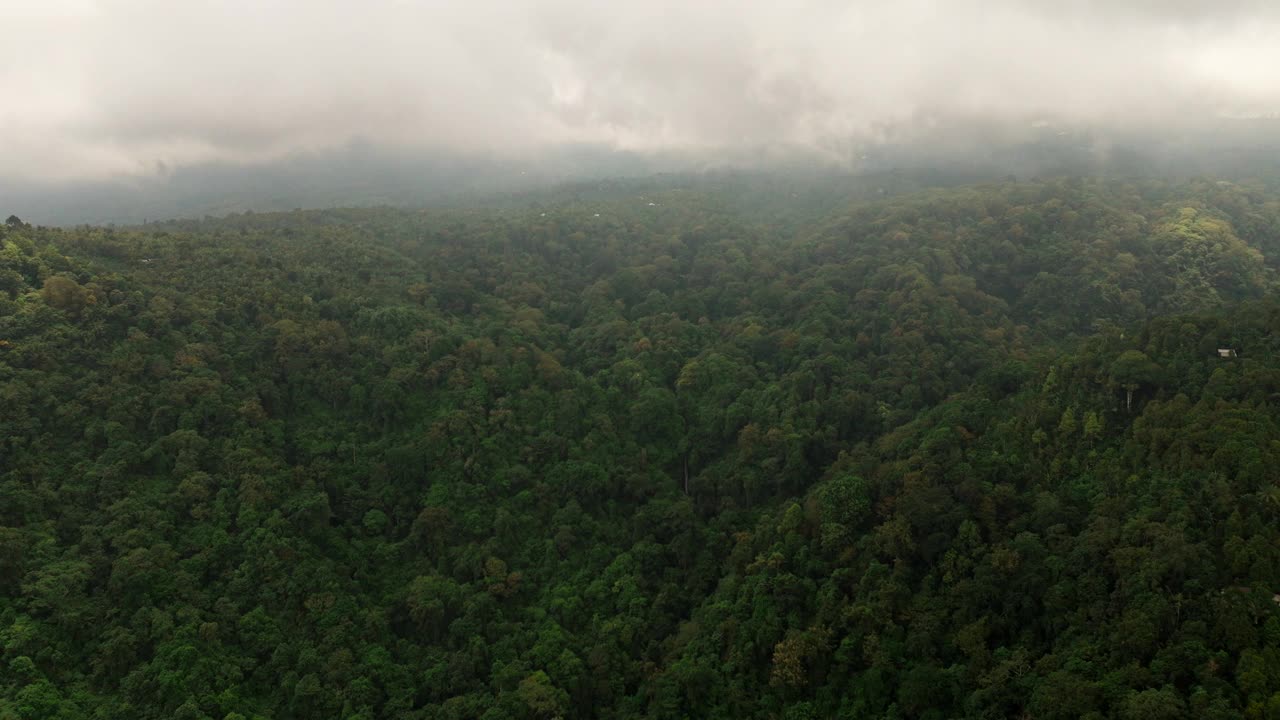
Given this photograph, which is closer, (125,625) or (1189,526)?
(1189,526)

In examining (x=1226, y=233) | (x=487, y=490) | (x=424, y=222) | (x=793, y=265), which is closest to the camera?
(x=487, y=490)

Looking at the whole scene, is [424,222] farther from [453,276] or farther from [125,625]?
[125,625]

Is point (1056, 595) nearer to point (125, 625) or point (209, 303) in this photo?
point (125, 625)

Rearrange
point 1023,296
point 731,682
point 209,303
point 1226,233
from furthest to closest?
point 1226,233, point 1023,296, point 209,303, point 731,682

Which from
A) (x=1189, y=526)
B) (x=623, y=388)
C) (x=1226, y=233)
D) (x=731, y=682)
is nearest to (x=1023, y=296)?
(x=1226, y=233)

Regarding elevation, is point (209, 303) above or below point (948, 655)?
above

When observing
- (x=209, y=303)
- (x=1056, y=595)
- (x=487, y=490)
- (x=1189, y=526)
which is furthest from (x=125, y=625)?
(x=1189, y=526)

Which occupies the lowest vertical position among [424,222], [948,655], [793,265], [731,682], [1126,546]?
[731,682]
